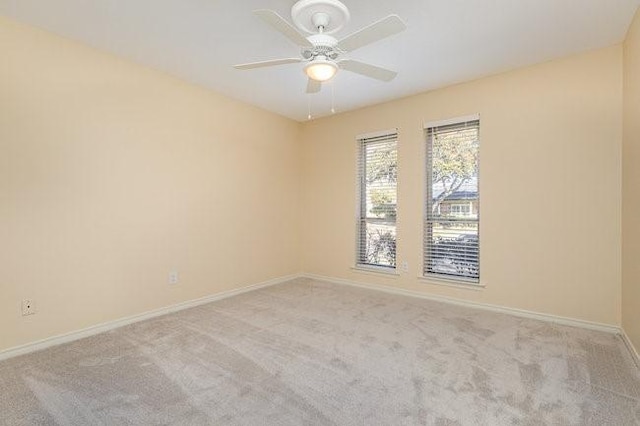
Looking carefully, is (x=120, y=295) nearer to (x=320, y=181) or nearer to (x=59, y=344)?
(x=59, y=344)

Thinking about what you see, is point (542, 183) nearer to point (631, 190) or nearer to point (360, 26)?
point (631, 190)

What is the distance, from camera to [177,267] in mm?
3506

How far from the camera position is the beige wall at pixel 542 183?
283 centimetres

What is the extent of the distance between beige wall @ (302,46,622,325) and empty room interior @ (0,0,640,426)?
0.06 ft

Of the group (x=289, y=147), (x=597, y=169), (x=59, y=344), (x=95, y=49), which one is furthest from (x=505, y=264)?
(x=95, y=49)

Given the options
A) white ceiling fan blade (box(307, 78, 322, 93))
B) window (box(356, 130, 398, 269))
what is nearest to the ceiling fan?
white ceiling fan blade (box(307, 78, 322, 93))

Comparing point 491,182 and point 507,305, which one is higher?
point 491,182

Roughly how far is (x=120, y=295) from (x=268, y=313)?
1.40 metres

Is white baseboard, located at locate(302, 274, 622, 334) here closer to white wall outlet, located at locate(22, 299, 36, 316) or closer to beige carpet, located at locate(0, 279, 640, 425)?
beige carpet, located at locate(0, 279, 640, 425)

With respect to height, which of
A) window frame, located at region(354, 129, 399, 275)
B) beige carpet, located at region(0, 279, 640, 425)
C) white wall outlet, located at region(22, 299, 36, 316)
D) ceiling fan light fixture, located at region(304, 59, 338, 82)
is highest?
ceiling fan light fixture, located at region(304, 59, 338, 82)

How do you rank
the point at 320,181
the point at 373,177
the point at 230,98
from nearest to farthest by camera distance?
the point at 230,98 → the point at 373,177 → the point at 320,181

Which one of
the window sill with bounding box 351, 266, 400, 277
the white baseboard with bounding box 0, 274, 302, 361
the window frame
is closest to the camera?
the white baseboard with bounding box 0, 274, 302, 361

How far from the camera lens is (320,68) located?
2.01 meters

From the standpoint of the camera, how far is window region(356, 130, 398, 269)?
4258mm
